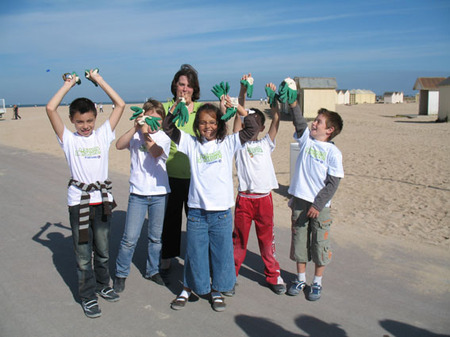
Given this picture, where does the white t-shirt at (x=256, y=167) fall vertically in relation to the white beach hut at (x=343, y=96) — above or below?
below

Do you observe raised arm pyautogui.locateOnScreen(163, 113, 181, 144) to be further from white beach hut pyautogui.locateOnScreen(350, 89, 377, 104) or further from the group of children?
white beach hut pyautogui.locateOnScreen(350, 89, 377, 104)

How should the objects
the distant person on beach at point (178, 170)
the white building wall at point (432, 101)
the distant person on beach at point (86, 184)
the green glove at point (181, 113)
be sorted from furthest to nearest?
1. the white building wall at point (432, 101)
2. the distant person on beach at point (178, 170)
3. the distant person on beach at point (86, 184)
4. the green glove at point (181, 113)

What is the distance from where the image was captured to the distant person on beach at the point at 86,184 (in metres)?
3.42

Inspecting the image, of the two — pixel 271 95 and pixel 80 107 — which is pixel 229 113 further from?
pixel 80 107

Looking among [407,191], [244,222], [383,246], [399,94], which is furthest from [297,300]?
[399,94]

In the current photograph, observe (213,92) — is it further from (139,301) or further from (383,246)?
(383,246)

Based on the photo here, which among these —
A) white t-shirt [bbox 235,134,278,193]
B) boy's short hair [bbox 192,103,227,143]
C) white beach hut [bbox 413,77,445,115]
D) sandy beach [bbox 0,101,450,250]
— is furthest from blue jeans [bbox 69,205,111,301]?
white beach hut [bbox 413,77,445,115]

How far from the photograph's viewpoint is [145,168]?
3.81 meters

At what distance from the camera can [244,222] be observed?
385 cm

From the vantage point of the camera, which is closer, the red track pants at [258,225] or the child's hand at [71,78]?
the child's hand at [71,78]

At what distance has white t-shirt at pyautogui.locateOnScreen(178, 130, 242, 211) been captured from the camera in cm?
344

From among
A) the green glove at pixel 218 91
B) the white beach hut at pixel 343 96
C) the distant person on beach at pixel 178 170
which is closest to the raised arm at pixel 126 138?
the distant person on beach at pixel 178 170

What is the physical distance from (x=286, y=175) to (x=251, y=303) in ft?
21.2

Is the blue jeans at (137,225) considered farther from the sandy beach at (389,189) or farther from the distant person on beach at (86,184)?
the sandy beach at (389,189)
